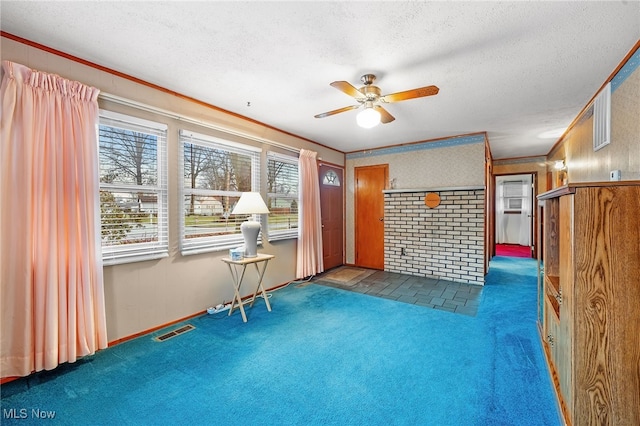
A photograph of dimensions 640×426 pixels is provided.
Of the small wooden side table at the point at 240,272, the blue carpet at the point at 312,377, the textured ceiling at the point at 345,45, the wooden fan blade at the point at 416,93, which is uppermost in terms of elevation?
the textured ceiling at the point at 345,45

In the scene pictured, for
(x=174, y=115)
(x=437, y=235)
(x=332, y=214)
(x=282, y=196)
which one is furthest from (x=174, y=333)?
(x=437, y=235)

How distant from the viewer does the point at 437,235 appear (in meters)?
4.76

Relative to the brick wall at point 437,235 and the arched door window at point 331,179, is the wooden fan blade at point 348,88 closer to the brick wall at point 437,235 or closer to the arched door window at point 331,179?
the arched door window at point 331,179

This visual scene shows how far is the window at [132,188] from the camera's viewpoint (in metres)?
2.41

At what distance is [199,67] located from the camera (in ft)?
7.77

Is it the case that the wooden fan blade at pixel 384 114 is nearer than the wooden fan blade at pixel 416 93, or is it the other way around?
the wooden fan blade at pixel 416 93

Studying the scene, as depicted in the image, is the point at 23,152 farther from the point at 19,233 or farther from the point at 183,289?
the point at 183,289

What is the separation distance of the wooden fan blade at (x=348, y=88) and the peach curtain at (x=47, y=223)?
1.98 metres

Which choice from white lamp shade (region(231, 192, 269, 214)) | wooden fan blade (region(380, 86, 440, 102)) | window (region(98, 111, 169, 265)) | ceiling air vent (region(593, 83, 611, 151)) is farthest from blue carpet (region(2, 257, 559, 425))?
wooden fan blade (region(380, 86, 440, 102))

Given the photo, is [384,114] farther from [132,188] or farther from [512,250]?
[512,250]

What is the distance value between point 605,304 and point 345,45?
217 cm

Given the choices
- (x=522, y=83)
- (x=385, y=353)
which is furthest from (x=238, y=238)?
(x=522, y=83)

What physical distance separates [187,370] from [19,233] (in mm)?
1509

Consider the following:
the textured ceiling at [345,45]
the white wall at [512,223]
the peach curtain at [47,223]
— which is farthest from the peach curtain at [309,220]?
the white wall at [512,223]
